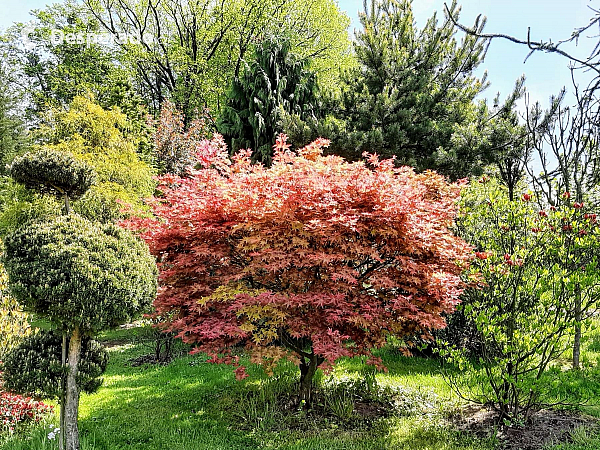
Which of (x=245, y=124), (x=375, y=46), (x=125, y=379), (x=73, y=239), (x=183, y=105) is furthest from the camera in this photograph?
(x=183, y=105)

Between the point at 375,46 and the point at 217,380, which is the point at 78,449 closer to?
the point at 217,380

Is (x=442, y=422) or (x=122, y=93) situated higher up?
(x=122, y=93)

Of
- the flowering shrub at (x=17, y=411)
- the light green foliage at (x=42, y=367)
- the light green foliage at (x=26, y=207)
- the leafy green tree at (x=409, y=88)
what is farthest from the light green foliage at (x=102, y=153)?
the light green foliage at (x=42, y=367)

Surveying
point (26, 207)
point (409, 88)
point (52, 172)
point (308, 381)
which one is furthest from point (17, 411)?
point (409, 88)

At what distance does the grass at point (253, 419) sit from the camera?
4.08m

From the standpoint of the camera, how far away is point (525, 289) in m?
4.08

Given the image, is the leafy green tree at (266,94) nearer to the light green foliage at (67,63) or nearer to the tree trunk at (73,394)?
the light green foliage at (67,63)

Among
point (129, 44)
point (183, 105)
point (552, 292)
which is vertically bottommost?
point (552, 292)

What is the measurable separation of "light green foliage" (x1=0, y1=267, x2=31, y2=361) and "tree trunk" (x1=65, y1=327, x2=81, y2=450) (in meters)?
1.70

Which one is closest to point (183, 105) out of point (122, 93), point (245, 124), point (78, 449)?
point (122, 93)

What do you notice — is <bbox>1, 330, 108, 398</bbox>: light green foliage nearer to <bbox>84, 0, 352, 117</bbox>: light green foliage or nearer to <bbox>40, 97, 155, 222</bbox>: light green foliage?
<bbox>40, 97, 155, 222</bbox>: light green foliage

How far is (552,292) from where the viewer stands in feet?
14.3

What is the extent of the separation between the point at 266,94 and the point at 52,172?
1030 cm

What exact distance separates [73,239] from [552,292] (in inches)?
175
